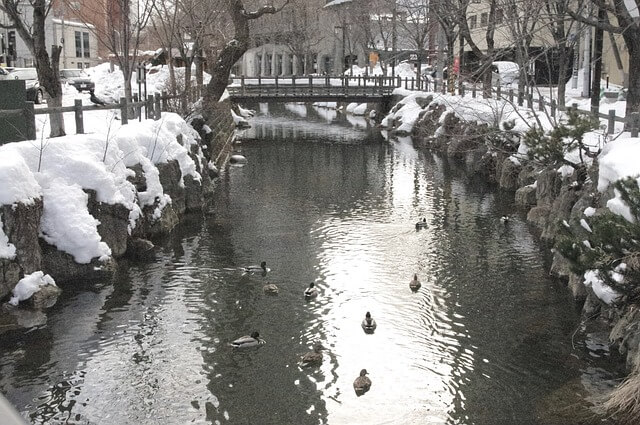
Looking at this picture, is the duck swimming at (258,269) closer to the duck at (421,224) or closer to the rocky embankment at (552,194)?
the duck at (421,224)

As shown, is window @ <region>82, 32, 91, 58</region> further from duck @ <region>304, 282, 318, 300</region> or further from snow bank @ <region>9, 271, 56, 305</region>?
duck @ <region>304, 282, 318, 300</region>

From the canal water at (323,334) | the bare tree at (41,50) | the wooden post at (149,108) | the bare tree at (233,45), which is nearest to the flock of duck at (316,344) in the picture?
the canal water at (323,334)

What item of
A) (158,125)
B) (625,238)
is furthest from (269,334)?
(158,125)

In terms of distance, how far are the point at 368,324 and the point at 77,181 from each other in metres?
6.98

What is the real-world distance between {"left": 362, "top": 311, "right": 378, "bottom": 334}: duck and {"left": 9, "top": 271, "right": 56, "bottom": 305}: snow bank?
569cm

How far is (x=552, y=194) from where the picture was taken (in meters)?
19.0

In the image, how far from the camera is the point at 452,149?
31.6 m

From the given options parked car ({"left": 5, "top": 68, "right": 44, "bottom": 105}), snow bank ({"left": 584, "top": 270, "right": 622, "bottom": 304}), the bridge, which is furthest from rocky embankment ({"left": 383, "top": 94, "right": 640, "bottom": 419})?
parked car ({"left": 5, "top": 68, "right": 44, "bottom": 105})

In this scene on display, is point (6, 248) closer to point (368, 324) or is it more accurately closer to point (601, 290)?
point (368, 324)

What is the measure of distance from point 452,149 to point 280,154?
7880 mm

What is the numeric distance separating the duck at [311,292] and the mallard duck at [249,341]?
217 cm

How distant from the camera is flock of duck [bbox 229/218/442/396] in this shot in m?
9.48

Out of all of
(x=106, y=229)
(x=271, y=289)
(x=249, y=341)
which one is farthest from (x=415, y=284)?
(x=106, y=229)

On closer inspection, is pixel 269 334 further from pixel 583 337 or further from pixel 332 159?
pixel 332 159
